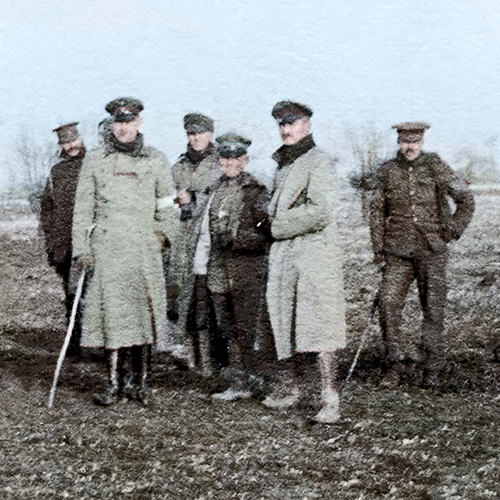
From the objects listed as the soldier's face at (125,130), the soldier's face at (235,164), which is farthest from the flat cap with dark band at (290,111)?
the soldier's face at (125,130)

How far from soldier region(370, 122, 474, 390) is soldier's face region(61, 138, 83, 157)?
1.85m

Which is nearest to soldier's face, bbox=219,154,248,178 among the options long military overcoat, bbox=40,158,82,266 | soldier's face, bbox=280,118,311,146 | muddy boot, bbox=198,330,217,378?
soldier's face, bbox=280,118,311,146

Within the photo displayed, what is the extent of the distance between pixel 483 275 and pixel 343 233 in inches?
51.1

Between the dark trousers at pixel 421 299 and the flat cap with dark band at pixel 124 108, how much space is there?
1776 millimetres

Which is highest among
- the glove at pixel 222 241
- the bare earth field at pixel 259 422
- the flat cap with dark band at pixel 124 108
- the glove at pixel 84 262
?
the flat cap with dark band at pixel 124 108

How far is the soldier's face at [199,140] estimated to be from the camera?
439cm

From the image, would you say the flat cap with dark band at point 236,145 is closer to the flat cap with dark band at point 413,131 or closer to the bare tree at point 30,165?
the flat cap with dark band at point 413,131

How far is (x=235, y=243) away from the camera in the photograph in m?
4.16

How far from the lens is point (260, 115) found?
165 inches

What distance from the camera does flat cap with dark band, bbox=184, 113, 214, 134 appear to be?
14.2 feet

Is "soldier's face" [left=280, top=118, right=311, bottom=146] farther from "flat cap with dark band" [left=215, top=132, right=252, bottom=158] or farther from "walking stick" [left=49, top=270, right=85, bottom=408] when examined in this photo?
"walking stick" [left=49, top=270, right=85, bottom=408]

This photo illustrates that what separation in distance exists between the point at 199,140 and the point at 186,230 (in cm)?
57

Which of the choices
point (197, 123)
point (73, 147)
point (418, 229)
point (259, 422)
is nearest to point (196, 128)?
point (197, 123)

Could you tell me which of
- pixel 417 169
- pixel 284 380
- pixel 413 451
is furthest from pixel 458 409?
pixel 417 169
